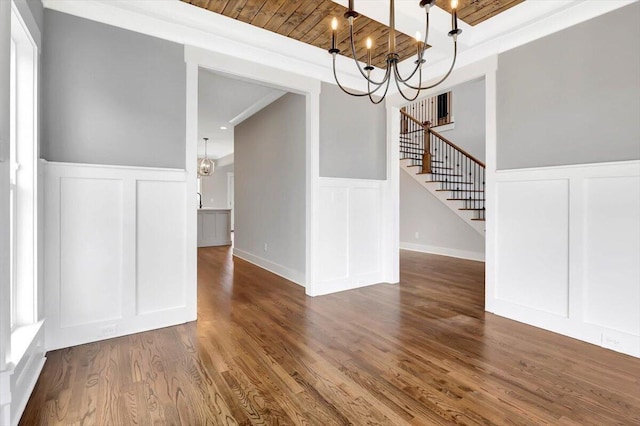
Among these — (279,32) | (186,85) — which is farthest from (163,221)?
(279,32)

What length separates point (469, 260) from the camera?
20.5ft

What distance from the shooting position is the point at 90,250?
2.56 meters

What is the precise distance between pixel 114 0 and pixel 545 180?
3903 millimetres

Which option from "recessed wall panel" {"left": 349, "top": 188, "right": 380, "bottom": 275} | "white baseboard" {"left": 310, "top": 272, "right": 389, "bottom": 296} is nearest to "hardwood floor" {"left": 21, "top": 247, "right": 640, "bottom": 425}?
"white baseboard" {"left": 310, "top": 272, "right": 389, "bottom": 296}

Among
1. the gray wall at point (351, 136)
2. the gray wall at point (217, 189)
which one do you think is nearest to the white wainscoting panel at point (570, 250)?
the gray wall at point (351, 136)

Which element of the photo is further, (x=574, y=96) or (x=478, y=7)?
(x=478, y=7)

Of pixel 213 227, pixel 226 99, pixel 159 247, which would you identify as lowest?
pixel 213 227

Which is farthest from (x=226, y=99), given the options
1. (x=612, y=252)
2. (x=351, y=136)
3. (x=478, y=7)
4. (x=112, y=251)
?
(x=612, y=252)

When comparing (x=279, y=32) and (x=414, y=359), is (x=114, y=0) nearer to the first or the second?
(x=279, y=32)

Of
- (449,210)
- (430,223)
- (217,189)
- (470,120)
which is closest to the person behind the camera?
(449,210)

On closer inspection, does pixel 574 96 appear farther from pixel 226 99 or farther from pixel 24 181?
pixel 226 99

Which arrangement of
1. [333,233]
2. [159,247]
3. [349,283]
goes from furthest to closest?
[349,283], [333,233], [159,247]

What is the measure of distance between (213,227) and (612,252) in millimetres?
7625

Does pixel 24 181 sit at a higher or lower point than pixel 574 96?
lower
